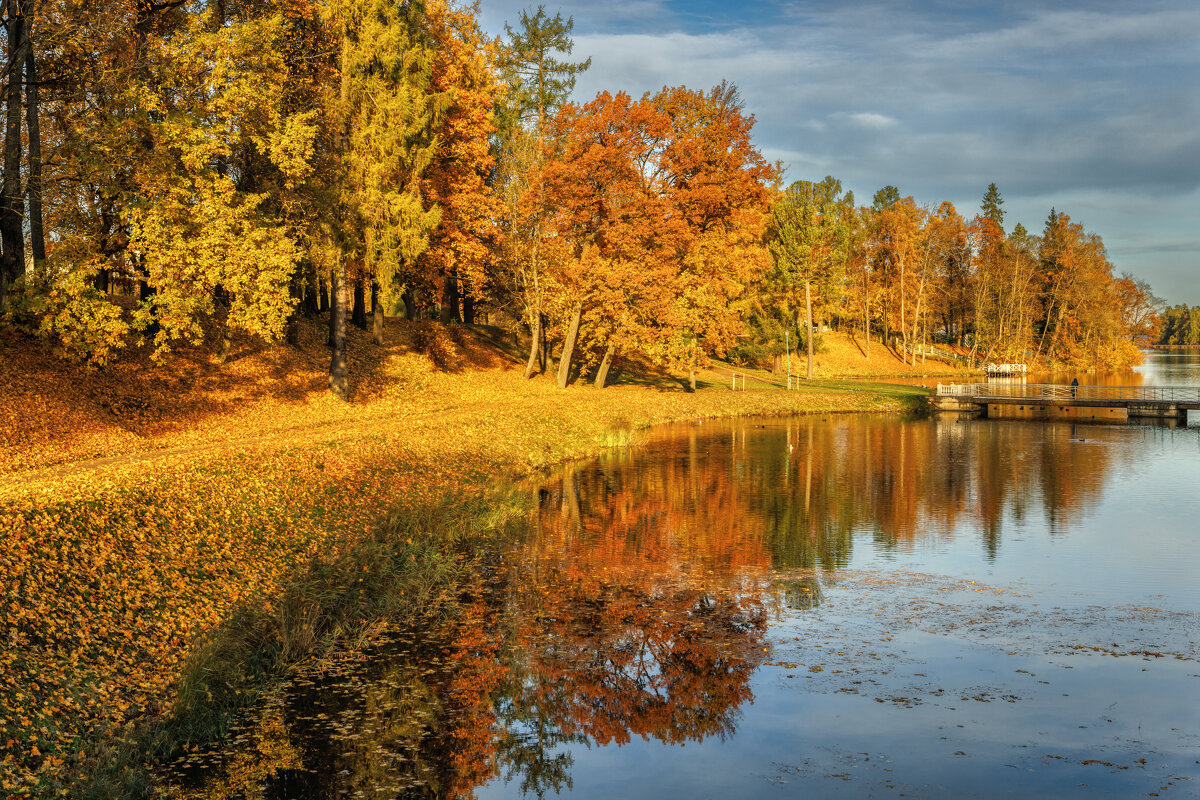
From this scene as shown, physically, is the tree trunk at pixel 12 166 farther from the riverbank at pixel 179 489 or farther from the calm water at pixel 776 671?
the calm water at pixel 776 671

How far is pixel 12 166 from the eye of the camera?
22.5 metres

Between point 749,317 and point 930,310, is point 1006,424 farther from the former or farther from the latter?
point 930,310

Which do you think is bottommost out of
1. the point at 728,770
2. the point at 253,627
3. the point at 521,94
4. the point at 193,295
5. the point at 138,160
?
the point at 728,770

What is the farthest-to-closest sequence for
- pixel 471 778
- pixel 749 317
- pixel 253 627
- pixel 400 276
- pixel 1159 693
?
1. pixel 749 317
2. pixel 400 276
3. pixel 253 627
4. pixel 1159 693
5. pixel 471 778

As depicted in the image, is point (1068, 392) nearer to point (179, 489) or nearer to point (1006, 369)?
point (1006, 369)

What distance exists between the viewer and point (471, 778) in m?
9.10

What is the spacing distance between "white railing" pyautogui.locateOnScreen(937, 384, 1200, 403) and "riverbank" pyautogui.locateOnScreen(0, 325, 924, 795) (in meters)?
29.1

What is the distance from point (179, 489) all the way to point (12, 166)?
39.9 ft

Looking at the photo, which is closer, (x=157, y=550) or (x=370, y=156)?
(x=157, y=550)

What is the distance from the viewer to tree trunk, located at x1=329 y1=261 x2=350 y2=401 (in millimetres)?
31703

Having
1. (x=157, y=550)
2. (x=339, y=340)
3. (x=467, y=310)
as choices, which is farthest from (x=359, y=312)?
(x=157, y=550)

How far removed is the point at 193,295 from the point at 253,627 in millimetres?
13655

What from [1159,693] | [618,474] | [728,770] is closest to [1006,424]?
[618,474]

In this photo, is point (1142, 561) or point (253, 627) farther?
point (1142, 561)
